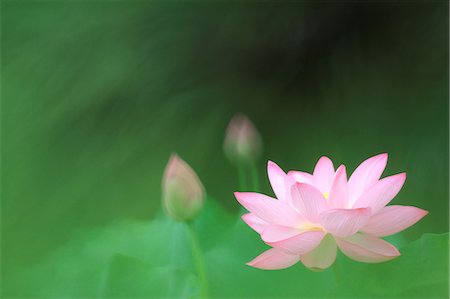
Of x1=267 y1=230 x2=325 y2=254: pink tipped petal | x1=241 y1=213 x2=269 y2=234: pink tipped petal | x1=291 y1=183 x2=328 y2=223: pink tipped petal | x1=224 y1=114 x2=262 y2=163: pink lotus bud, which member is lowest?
x1=267 y1=230 x2=325 y2=254: pink tipped petal

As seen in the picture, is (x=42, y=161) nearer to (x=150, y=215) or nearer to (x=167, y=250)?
(x=150, y=215)

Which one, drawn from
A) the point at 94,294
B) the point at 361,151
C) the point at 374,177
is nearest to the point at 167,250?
the point at 94,294

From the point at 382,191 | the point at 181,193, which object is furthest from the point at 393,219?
the point at 181,193

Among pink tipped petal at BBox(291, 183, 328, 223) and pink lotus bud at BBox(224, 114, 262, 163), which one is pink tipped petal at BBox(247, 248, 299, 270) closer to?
pink tipped petal at BBox(291, 183, 328, 223)

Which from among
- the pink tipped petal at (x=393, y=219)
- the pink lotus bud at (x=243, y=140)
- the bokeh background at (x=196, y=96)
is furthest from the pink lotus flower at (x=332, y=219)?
the bokeh background at (x=196, y=96)

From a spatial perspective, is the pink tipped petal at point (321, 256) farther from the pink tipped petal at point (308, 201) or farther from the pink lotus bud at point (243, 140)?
the pink lotus bud at point (243, 140)

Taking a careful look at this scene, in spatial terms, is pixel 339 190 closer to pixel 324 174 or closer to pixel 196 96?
pixel 324 174

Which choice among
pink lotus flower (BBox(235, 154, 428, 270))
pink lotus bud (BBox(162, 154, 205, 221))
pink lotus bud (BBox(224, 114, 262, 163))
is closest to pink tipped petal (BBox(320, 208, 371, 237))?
pink lotus flower (BBox(235, 154, 428, 270))
